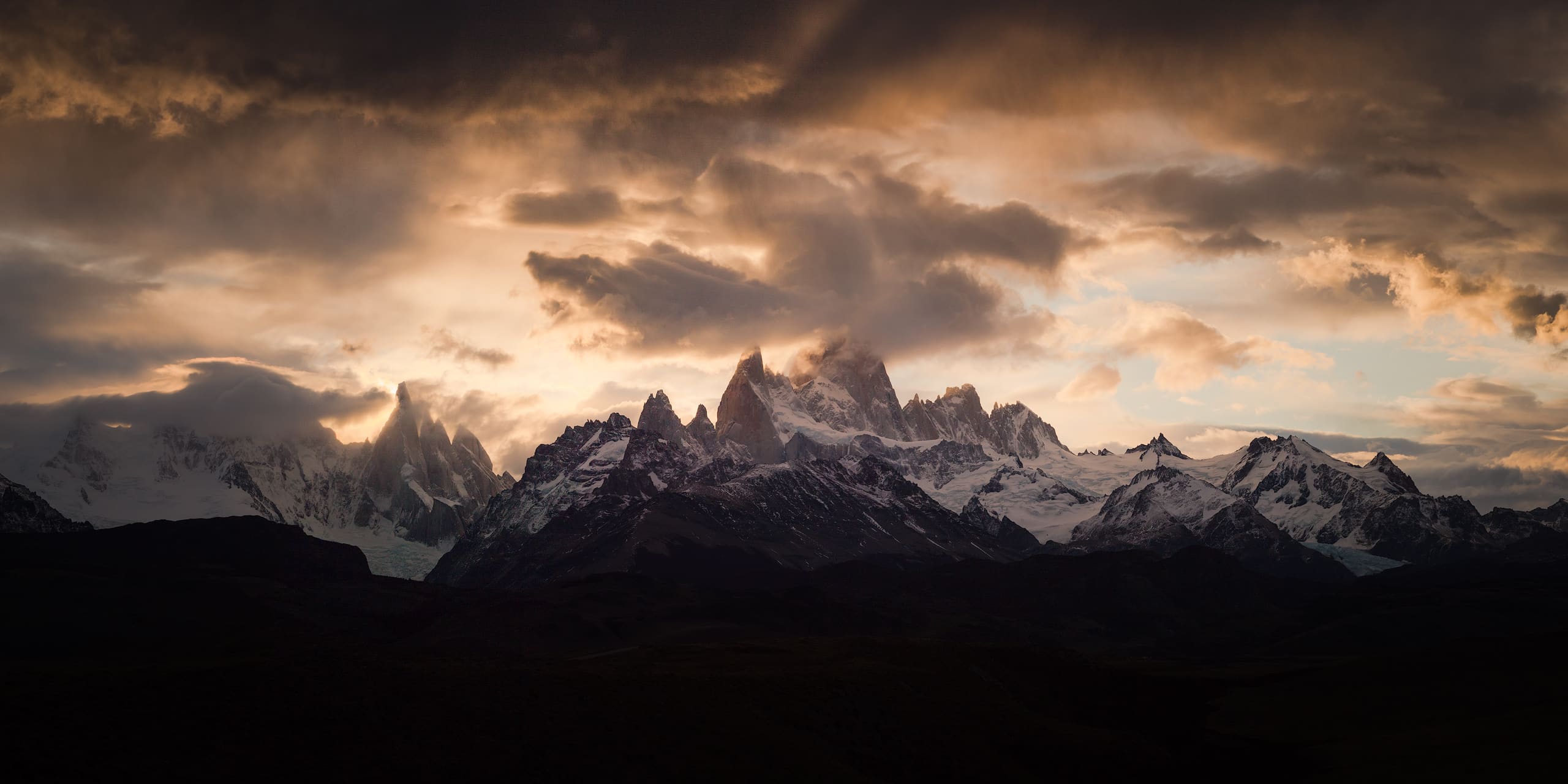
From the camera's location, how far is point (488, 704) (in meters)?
119

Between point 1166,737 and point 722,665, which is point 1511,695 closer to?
point 1166,737

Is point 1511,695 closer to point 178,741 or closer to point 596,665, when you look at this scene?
point 596,665

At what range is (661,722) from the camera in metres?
122

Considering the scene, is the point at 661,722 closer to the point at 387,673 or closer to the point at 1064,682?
the point at 387,673

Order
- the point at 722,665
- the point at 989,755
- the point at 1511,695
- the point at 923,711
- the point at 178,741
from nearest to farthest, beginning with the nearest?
the point at 178,741, the point at 989,755, the point at 923,711, the point at 1511,695, the point at 722,665

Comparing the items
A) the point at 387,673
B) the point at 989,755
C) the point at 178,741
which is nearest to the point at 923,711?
the point at 989,755

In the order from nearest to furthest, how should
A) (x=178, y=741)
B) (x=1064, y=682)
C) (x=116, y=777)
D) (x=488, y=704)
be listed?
1. (x=116, y=777)
2. (x=178, y=741)
3. (x=488, y=704)
4. (x=1064, y=682)

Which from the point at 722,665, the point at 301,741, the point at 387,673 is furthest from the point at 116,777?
the point at 722,665

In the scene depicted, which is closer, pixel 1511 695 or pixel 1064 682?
pixel 1511 695

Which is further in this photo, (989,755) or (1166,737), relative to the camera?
(1166,737)

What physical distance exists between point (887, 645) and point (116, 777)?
394 feet

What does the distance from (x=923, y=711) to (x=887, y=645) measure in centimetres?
5172

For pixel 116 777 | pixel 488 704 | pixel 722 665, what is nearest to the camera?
pixel 116 777

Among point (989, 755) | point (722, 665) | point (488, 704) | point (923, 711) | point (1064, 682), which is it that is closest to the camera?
point (488, 704)
